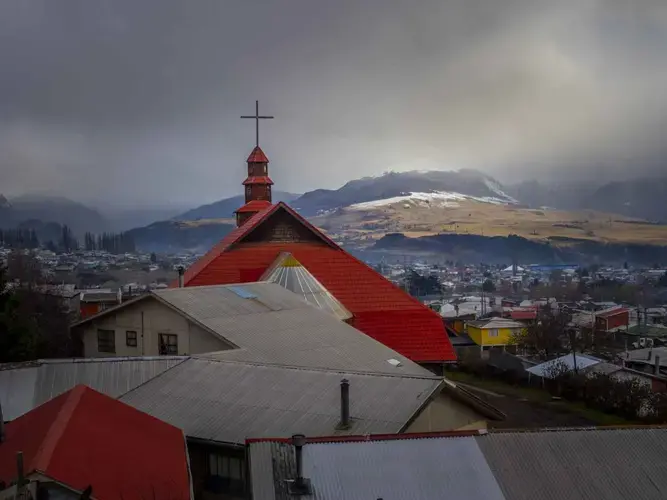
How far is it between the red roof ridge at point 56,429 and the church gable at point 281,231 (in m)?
15.5

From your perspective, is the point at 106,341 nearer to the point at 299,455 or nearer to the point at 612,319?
the point at 299,455

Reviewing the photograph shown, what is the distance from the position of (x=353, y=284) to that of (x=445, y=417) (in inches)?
530

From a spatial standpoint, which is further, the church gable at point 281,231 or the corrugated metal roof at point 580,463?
the church gable at point 281,231

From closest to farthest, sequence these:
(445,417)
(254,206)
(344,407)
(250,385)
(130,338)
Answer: (344,407), (445,417), (250,385), (130,338), (254,206)

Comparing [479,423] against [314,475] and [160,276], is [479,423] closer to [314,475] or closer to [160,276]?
[314,475]

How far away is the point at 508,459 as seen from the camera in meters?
7.69

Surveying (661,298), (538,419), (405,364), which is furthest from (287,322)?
(661,298)

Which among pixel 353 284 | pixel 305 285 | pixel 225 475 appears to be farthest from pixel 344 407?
pixel 353 284

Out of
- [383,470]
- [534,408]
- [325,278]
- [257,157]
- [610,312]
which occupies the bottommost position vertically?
[610,312]

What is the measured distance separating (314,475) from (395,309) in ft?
49.9

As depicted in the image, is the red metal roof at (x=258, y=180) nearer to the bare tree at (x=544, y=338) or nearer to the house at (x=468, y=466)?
the bare tree at (x=544, y=338)

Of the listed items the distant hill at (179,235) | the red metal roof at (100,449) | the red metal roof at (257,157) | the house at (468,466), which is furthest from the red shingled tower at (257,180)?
the distant hill at (179,235)

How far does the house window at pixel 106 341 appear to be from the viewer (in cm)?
1664

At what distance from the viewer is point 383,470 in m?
7.30
